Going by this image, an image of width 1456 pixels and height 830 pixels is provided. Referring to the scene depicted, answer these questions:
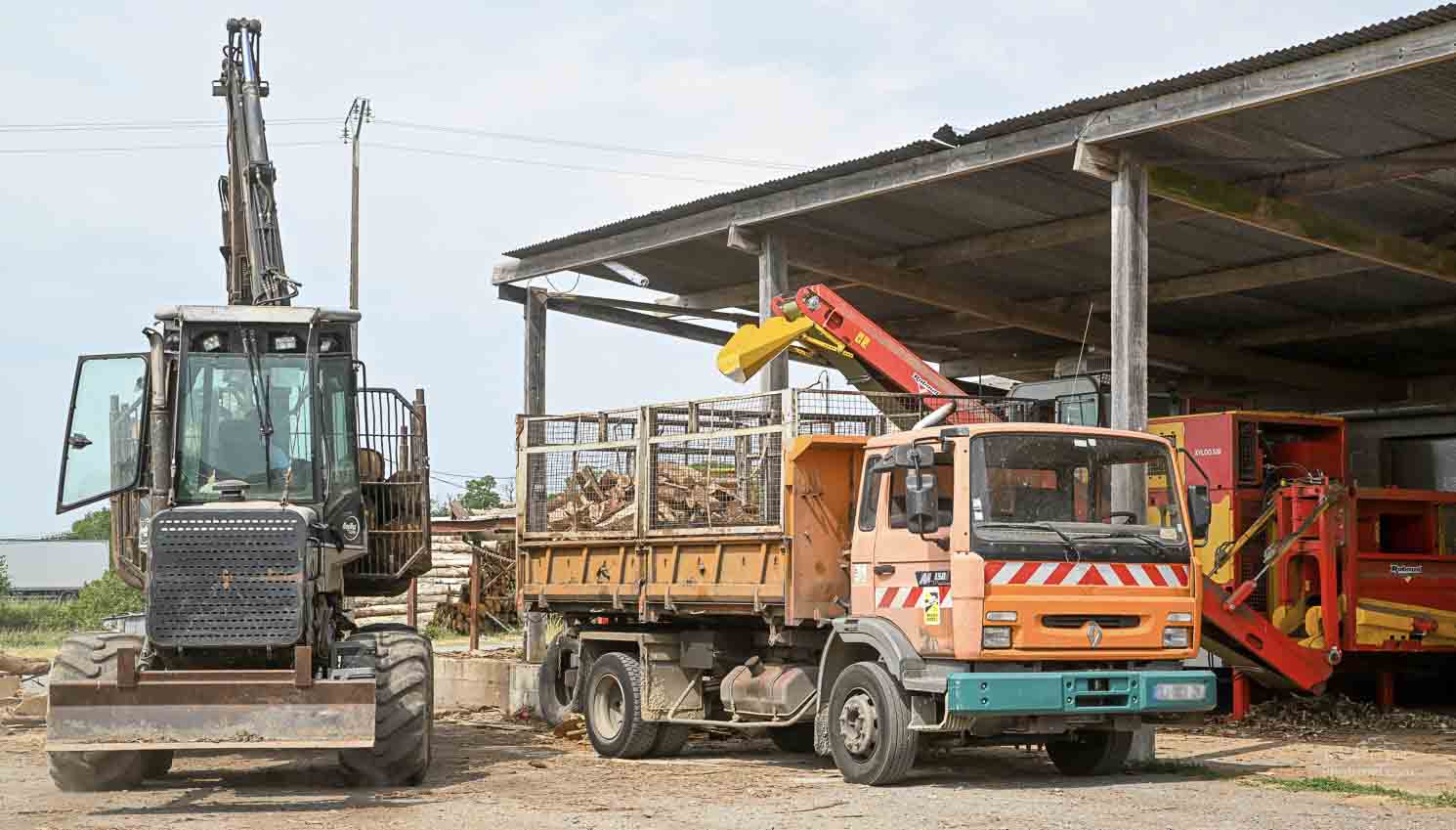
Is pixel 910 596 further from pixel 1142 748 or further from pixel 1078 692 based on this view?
pixel 1142 748

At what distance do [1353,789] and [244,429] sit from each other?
26.4ft

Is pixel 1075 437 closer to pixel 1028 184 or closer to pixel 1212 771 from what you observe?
pixel 1212 771

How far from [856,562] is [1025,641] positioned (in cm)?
158

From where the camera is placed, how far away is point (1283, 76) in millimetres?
12953

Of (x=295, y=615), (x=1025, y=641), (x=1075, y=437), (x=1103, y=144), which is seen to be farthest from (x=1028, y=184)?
(x=295, y=615)

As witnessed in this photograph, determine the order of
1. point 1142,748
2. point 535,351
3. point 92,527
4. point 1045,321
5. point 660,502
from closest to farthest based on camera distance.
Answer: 1. point 1142,748
2. point 660,502
3. point 535,351
4. point 1045,321
5. point 92,527

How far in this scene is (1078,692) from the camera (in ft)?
36.8

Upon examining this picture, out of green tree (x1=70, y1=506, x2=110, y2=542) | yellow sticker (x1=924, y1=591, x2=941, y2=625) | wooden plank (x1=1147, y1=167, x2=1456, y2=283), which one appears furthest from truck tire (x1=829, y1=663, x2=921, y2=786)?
green tree (x1=70, y1=506, x2=110, y2=542)

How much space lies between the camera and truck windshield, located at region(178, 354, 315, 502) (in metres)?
12.1

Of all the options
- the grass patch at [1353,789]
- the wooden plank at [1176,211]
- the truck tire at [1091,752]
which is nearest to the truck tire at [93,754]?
the truck tire at [1091,752]

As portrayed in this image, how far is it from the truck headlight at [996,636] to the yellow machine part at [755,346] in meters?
6.66

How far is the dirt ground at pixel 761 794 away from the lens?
1002 centimetres

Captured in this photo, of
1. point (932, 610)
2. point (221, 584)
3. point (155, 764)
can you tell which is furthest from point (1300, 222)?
point (155, 764)

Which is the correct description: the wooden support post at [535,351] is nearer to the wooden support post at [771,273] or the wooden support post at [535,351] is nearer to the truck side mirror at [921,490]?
the wooden support post at [771,273]
